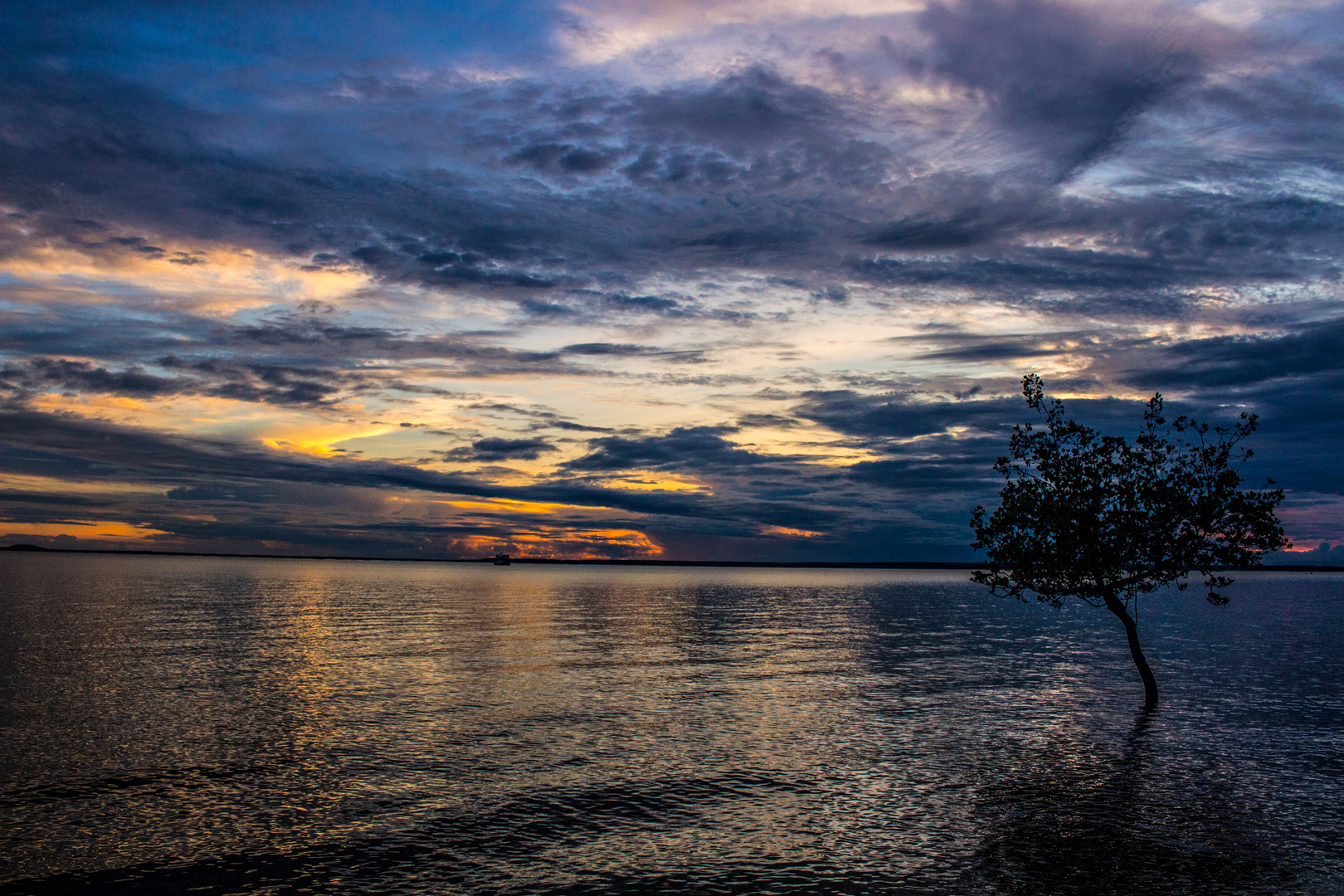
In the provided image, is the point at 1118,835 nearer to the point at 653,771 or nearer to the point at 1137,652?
the point at 653,771

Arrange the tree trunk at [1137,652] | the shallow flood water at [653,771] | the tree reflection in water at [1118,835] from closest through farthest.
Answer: the tree reflection in water at [1118,835] < the shallow flood water at [653,771] < the tree trunk at [1137,652]

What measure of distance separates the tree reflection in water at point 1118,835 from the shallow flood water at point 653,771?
0.34ft

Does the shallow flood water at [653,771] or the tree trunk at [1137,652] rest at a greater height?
the tree trunk at [1137,652]

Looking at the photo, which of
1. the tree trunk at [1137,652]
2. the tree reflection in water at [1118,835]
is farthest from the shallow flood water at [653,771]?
the tree trunk at [1137,652]

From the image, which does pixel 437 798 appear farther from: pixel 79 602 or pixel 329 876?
pixel 79 602

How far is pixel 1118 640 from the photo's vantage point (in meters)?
74.9

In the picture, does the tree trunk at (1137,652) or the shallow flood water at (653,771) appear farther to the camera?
the tree trunk at (1137,652)

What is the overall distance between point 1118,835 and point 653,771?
12746mm

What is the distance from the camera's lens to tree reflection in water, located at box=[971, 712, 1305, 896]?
708 inches

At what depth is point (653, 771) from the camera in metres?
26.0

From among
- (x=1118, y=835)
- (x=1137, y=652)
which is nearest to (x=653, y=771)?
(x=1118, y=835)

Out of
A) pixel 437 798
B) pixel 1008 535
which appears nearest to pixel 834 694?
pixel 1008 535

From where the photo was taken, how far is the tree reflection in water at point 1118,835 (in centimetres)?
1798

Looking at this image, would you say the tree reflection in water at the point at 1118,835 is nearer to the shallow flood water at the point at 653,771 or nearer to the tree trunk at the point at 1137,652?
the shallow flood water at the point at 653,771
